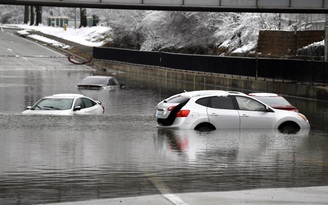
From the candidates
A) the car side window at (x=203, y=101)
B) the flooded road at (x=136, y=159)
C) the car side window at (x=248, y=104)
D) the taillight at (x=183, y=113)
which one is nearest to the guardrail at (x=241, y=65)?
the flooded road at (x=136, y=159)

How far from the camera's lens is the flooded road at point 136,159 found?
41.6 feet

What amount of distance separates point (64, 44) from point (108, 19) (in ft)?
21.2

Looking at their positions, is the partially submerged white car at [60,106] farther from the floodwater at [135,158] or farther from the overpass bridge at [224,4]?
the overpass bridge at [224,4]

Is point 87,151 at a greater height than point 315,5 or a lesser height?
lesser

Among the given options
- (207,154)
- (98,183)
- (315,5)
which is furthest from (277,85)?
(98,183)

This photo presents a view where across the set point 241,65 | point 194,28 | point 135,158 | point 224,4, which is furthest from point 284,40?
point 135,158

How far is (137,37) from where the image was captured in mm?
A: 96250

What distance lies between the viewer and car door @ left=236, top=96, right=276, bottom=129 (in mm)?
23188

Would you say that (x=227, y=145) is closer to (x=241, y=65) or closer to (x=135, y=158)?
(x=135, y=158)

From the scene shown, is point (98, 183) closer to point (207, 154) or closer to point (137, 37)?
point (207, 154)

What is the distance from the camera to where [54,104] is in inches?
1091

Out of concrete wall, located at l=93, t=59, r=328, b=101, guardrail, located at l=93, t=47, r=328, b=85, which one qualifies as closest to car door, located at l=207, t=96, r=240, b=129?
concrete wall, located at l=93, t=59, r=328, b=101

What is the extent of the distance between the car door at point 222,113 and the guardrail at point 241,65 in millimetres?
23730

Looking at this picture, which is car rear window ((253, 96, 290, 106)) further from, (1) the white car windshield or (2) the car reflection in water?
(1) the white car windshield
